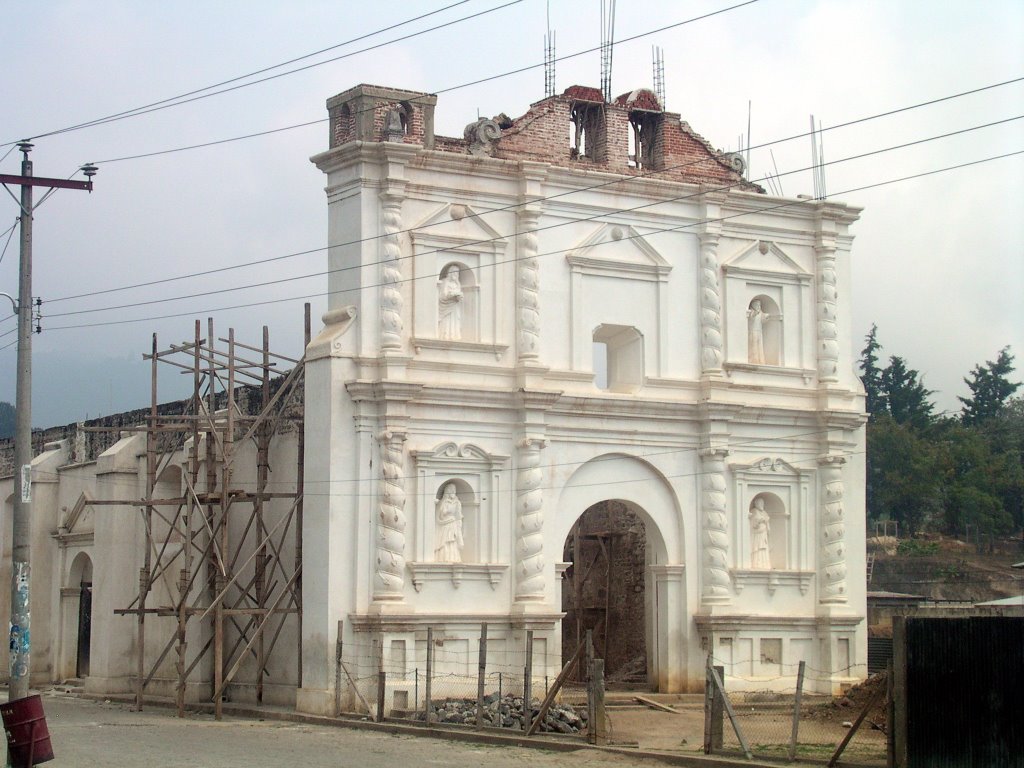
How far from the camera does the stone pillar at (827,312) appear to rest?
3112cm

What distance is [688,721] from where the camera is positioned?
26094mm

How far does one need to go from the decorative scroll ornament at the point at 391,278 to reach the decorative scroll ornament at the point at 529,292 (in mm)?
2337

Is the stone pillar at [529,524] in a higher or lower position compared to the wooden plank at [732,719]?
higher

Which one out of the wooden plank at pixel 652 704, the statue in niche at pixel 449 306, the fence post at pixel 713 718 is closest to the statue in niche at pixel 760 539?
the wooden plank at pixel 652 704

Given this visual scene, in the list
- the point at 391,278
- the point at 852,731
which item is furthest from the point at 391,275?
the point at 852,731

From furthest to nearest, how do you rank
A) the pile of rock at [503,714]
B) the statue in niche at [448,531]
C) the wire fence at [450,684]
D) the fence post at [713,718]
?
the statue in niche at [448,531] → the wire fence at [450,684] → the pile of rock at [503,714] → the fence post at [713,718]

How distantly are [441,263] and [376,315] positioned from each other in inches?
65.2

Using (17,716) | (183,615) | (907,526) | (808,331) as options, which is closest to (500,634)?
(183,615)

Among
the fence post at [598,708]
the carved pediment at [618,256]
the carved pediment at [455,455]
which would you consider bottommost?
the fence post at [598,708]

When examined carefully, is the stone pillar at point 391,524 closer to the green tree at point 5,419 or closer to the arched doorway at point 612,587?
the arched doorway at point 612,587

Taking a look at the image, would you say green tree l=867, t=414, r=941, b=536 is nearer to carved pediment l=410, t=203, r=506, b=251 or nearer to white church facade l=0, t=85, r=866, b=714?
white church facade l=0, t=85, r=866, b=714

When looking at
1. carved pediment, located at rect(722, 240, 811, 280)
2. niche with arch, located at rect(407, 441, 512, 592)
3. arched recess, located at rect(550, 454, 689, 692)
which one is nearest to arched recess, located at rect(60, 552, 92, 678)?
niche with arch, located at rect(407, 441, 512, 592)

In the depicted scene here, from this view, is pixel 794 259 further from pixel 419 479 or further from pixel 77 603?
pixel 77 603

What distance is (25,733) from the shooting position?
17938 mm
